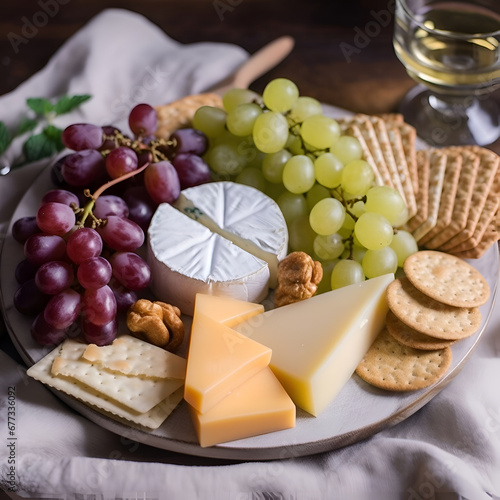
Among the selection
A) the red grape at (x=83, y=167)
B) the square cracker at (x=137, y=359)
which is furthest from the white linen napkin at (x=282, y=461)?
the red grape at (x=83, y=167)

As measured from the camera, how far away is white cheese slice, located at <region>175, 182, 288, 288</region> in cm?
167

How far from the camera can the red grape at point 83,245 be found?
1476 millimetres

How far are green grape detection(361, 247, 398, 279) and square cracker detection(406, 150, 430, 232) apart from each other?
140 mm

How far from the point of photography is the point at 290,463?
1411 millimetres

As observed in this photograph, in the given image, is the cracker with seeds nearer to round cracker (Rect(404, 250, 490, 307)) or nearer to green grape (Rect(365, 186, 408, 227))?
green grape (Rect(365, 186, 408, 227))

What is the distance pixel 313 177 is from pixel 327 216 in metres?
0.16

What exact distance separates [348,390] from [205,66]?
1.25 metres

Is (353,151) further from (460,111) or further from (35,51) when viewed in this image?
(35,51)

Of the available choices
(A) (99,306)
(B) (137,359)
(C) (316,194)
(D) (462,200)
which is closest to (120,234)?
(A) (99,306)

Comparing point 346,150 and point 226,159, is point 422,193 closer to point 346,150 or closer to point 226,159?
point 346,150

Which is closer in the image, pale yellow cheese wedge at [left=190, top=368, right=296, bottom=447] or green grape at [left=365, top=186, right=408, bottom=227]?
pale yellow cheese wedge at [left=190, top=368, right=296, bottom=447]

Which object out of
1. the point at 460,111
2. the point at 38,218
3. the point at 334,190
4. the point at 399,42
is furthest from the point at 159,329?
the point at 460,111

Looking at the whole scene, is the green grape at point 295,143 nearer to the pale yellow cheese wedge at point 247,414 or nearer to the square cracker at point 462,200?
the square cracker at point 462,200

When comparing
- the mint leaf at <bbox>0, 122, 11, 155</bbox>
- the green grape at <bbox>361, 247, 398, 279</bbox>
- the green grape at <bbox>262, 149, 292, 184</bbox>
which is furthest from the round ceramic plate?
the mint leaf at <bbox>0, 122, 11, 155</bbox>
